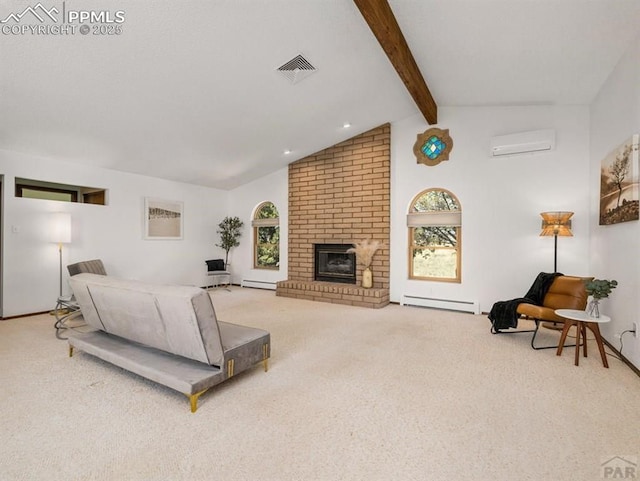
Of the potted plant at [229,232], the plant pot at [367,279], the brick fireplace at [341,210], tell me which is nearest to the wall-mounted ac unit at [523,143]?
the brick fireplace at [341,210]

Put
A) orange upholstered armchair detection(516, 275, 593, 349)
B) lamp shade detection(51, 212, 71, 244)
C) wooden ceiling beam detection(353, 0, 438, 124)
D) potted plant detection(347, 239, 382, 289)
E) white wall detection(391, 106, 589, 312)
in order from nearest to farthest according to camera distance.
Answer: wooden ceiling beam detection(353, 0, 438, 124) → orange upholstered armchair detection(516, 275, 593, 349) → white wall detection(391, 106, 589, 312) → lamp shade detection(51, 212, 71, 244) → potted plant detection(347, 239, 382, 289)

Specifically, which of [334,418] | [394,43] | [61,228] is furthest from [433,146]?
[61,228]

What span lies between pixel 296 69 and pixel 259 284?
16.6ft

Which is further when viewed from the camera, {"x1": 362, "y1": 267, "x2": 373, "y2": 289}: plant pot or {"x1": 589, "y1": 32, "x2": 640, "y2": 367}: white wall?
{"x1": 362, "y1": 267, "x2": 373, "y2": 289}: plant pot

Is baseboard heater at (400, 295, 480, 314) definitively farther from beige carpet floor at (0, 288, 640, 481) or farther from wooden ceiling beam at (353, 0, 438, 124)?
wooden ceiling beam at (353, 0, 438, 124)

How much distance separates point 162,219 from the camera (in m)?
6.45

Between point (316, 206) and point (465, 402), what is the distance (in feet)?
16.0

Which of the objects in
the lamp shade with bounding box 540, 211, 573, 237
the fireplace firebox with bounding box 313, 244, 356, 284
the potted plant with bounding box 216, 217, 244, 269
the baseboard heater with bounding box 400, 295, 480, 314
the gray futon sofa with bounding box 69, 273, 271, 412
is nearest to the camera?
the gray futon sofa with bounding box 69, 273, 271, 412

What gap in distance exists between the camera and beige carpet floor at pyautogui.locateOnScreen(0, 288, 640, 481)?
5.41 ft

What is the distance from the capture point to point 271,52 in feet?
11.0

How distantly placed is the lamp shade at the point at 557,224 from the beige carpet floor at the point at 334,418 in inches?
59.6

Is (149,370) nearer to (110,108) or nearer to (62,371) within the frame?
Answer: (62,371)

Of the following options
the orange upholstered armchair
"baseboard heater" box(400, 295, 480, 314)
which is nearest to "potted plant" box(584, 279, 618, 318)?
the orange upholstered armchair

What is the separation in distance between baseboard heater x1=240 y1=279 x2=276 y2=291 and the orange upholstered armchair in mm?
5022
